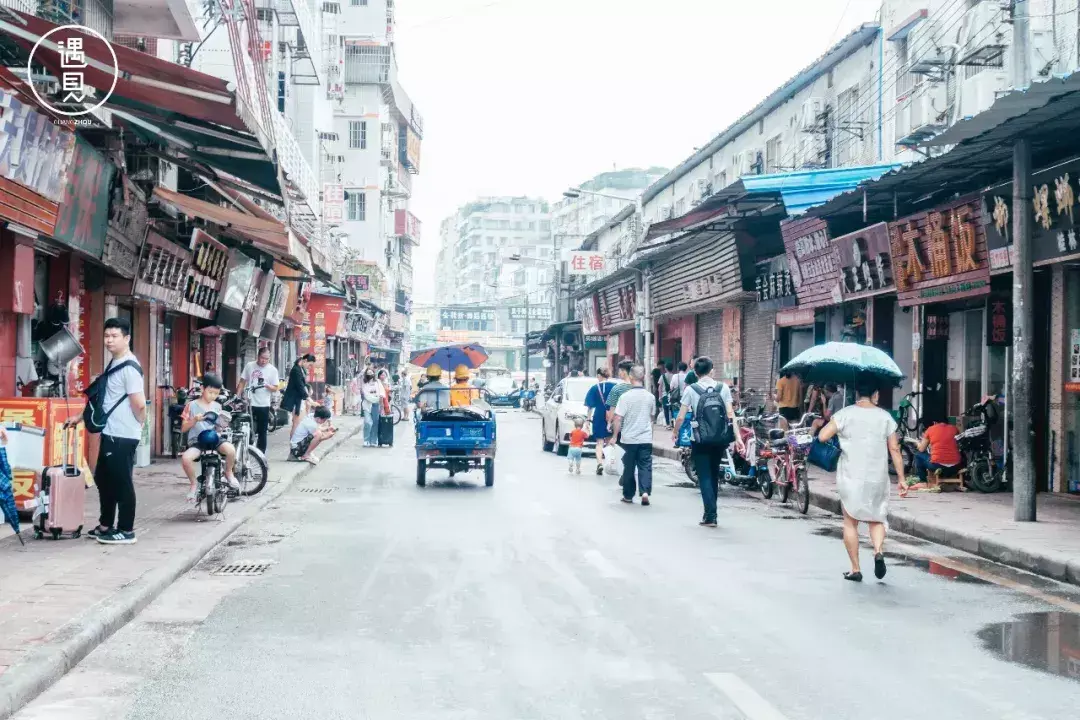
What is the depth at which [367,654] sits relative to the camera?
6.85 meters

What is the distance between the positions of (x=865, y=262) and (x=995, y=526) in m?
8.78

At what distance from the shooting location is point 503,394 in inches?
2516

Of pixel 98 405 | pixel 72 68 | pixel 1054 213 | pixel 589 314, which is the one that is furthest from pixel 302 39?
pixel 98 405

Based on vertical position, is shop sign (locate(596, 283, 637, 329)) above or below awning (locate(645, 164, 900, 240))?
below

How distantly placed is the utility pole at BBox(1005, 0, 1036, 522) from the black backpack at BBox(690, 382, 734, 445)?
3.14 metres

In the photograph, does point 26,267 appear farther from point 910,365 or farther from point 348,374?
point 348,374

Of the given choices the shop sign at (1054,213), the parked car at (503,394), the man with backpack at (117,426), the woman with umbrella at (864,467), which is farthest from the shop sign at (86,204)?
the parked car at (503,394)

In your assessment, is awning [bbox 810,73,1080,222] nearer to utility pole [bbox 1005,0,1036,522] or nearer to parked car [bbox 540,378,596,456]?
utility pole [bbox 1005,0,1036,522]

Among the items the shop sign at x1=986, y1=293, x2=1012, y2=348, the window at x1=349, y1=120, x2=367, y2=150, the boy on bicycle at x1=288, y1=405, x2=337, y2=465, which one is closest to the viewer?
the shop sign at x1=986, y1=293, x2=1012, y2=348

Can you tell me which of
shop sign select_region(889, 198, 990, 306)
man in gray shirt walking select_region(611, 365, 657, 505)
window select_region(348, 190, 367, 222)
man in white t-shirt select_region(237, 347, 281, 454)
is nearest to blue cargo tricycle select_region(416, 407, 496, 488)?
man in gray shirt walking select_region(611, 365, 657, 505)

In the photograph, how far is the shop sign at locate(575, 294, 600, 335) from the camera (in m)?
51.7

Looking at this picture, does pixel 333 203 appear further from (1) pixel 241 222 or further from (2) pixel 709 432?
(2) pixel 709 432

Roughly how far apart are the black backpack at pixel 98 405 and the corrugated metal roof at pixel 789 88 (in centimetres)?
1990

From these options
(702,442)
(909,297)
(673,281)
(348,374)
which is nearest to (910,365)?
(909,297)
